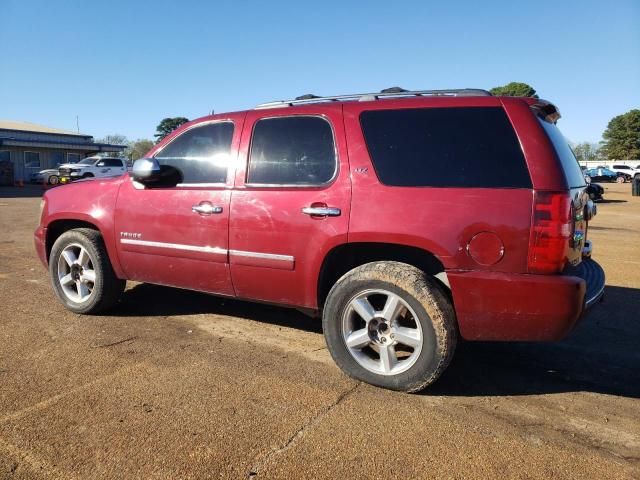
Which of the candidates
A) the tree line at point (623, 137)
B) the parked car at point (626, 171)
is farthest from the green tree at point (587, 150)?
the parked car at point (626, 171)

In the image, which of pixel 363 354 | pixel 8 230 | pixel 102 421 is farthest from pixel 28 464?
pixel 8 230

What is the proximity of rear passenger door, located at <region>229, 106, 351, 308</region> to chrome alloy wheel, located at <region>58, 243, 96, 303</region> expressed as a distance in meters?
1.70

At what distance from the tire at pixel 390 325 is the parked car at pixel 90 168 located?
29090 millimetres

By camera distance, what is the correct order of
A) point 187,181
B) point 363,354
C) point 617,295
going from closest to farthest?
point 363,354 < point 187,181 < point 617,295

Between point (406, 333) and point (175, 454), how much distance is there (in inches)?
60.3

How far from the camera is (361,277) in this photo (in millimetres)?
3266

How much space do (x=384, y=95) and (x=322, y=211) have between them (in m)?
0.99

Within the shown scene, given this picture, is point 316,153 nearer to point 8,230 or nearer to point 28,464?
point 28,464

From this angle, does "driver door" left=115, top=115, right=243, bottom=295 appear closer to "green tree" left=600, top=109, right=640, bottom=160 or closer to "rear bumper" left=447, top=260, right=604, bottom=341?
"rear bumper" left=447, top=260, right=604, bottom=341

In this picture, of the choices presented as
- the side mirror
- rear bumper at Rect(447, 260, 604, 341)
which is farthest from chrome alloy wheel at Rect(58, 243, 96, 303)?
rear bumper at Rect(447, 260, 604, 341)

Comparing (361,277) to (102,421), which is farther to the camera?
(361,277)

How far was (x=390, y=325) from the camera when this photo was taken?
3.22 meters

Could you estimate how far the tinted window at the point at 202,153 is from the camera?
398 cm

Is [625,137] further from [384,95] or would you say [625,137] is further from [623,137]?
[384,95]
